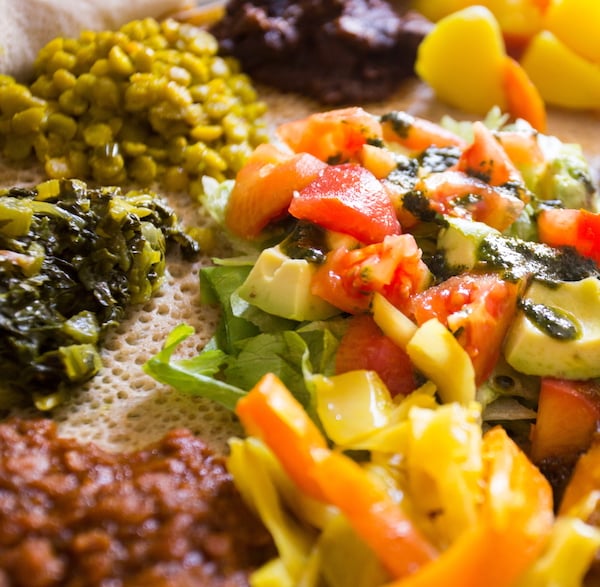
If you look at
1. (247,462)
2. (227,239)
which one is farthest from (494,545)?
(227,239)

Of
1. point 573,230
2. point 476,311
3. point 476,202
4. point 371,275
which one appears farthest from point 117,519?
point 573,230

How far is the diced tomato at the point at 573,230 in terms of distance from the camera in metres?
2.63

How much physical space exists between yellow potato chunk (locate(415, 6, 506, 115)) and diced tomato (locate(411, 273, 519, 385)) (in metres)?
1.95

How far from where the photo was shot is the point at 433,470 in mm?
1910

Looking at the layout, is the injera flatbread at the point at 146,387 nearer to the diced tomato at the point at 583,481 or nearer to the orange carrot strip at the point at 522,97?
the diced tomato at the point at 583,481

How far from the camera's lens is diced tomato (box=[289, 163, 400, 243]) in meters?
2.58

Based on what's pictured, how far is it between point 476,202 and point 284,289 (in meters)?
0.85

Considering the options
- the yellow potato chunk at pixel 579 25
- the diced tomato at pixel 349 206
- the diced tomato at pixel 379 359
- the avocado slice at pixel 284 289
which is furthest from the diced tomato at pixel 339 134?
the yellow potato chunk at pixel 579 25

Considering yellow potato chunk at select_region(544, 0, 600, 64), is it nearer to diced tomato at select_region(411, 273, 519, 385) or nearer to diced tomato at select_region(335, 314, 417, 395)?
diced tomato at select_region(411, 273, 519, 385)

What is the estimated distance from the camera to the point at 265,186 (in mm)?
2822

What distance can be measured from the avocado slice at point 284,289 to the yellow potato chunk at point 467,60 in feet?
6.80

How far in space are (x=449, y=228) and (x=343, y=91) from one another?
1.74 metres

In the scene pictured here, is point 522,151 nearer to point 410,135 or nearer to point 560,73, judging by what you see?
point 410,135

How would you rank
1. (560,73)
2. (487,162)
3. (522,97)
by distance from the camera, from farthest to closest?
(560,73)
(522,97)
(487,162)
